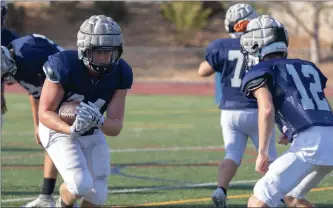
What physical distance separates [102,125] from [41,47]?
1630mm

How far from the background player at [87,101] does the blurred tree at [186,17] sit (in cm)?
2381

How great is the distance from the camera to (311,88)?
4.98 metres

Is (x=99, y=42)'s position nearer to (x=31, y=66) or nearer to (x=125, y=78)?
(x=125, y=78)

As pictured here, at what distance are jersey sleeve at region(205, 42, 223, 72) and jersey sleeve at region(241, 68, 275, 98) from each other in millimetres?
1938

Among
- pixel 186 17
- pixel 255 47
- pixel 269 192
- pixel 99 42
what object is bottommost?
pixel 186 17

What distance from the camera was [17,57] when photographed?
6598 millimetres

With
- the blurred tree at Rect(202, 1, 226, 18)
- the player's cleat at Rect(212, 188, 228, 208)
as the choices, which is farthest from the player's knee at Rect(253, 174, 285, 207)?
the blurred tree at Rect(202, 1, 226, 18)

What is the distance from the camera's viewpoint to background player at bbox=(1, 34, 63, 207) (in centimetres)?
657

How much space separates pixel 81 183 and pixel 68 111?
1.61 feet

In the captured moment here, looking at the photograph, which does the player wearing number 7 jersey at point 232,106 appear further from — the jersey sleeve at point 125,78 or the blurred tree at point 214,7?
the blurred tree at point 214,7

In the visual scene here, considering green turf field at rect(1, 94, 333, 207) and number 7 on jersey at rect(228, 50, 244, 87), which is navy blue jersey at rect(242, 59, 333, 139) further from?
green turf field at rect(1, 94, 333, 207)

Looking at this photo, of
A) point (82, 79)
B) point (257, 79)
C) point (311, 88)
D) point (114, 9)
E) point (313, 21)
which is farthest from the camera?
point (114, 9)

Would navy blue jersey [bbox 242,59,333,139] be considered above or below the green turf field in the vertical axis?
above

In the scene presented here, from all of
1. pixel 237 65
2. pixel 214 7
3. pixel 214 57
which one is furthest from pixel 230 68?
pixel 214 7
